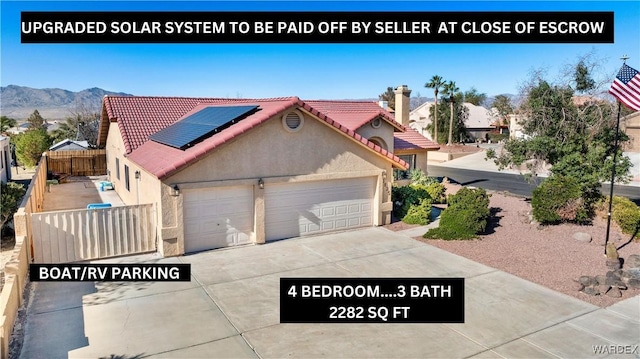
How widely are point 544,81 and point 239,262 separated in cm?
1363

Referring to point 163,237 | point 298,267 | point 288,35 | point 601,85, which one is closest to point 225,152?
point 163,237

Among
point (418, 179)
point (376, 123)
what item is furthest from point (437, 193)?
point (376, 123)

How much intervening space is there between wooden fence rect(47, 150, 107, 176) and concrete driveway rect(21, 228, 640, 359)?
815 inches

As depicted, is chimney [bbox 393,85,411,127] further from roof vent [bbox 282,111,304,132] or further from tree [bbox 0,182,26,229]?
tree [bbox 0,182,26,229]

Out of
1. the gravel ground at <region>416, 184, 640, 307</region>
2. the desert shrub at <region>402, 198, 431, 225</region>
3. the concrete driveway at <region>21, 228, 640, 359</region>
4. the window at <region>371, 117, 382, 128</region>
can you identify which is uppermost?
the window at <region>371, 117, 382, 128</region>

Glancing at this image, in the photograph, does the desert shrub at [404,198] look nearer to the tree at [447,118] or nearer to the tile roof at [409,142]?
the tile roof at [409,142]

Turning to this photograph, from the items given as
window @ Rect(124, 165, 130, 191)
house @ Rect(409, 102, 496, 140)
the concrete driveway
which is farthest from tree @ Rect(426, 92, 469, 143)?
the concrete driveway

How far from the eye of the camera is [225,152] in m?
14.2

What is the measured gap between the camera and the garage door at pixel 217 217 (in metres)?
14.0

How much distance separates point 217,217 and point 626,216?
13167mm

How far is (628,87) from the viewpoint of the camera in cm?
1366

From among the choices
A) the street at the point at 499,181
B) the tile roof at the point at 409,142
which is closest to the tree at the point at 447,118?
the street at the point at 499,181

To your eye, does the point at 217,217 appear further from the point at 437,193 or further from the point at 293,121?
the point at 437,193

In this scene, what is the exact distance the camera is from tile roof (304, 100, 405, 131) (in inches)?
899
